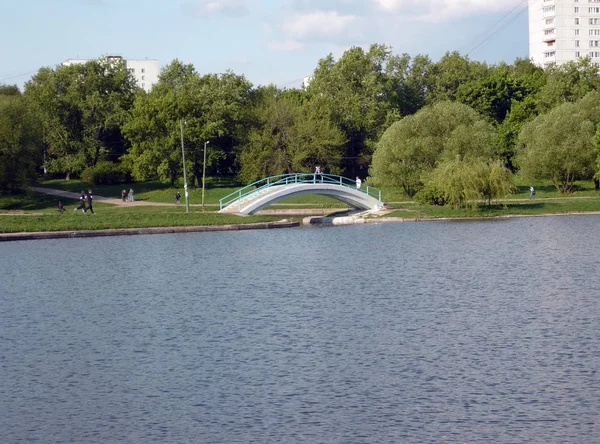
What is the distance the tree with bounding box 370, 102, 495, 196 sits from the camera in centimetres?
7312

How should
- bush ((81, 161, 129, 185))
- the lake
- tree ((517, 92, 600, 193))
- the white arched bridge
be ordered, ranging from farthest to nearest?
bush ((81, 161, 129, 185)) < tree ((517, 92, 600, 193)) < the white arched bridge < the lake

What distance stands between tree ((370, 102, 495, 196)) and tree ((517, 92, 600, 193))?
4.06 m

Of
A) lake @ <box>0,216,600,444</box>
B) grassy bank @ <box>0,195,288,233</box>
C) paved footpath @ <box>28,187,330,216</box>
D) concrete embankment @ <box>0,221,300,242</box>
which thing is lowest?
lake @ <box>0,216,600,444</box>

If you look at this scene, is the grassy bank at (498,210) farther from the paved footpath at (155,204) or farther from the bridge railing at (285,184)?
the paved footpath at (155,204)

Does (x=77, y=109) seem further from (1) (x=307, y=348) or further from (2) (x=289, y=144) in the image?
(1) (x=307, y=348)

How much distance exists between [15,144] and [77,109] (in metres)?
21.1

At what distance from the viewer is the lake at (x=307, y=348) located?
17.5 m

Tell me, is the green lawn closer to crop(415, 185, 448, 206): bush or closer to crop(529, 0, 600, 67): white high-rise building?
crop(415, 185, 448, 206): bush

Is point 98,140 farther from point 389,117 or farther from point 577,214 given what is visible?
point 577,214

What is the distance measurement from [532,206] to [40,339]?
48.6m

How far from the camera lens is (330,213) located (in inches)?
2835

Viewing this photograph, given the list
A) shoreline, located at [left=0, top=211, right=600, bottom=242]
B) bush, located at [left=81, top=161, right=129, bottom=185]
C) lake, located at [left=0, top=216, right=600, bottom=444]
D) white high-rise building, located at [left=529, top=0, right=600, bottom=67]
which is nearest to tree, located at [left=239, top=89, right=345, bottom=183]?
bush, located at [left=81, top=161, right=129, bottom=185]

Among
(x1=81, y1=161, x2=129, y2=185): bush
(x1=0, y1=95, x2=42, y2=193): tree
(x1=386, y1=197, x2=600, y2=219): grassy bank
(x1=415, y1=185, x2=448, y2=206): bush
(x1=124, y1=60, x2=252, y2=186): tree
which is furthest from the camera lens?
(x1=81, y1=161, x2=129, y2=185): bush

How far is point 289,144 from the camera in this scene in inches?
3585
